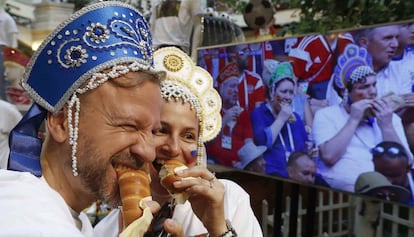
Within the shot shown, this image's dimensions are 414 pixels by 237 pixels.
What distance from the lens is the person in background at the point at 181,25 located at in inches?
198

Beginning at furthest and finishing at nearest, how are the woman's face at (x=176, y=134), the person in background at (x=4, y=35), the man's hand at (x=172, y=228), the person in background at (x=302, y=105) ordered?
1. the person in background at (x=4, y=35)
2. the person in background at (x=302, y=105)
3. the woman's face at (x=176, y=134)
4. the man's hand at (x=172, y=228)

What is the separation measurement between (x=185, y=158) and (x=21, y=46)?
6768 mm

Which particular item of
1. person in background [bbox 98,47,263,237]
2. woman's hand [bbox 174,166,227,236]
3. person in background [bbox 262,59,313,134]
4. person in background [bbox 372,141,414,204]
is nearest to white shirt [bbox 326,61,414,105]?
person in background [bbox 372,141,414,204]

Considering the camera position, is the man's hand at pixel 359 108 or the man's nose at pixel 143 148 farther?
the man's hand at pixel 359 108

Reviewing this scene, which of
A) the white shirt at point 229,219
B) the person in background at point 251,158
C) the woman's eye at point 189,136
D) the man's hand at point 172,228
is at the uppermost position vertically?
the woman's eye at point 189,136

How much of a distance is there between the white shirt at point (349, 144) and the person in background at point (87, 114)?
1.94 metres

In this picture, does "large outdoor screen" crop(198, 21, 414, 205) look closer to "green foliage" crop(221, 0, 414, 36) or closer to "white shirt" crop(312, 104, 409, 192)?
"white shirt" crop(312, 104, 409, 192)

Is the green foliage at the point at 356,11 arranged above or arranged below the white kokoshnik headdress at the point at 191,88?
above

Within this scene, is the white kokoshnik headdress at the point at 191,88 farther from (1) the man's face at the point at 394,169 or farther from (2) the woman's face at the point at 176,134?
(1) the man's face at the point at 394,169

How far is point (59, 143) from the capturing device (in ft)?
3.80

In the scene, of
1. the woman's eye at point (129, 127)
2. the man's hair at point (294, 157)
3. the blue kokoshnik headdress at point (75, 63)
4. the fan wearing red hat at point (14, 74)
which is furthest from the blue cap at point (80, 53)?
the fan wearing red hat at point (14, 74)

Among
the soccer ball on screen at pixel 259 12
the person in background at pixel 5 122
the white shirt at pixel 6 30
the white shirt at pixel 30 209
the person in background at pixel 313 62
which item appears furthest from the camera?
the soccer ball on screen at pixel 259 12

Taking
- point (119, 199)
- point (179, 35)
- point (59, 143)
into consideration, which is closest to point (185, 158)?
point (119, 199)

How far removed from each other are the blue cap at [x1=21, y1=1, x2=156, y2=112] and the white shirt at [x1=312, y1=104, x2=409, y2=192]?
1.97 metres
